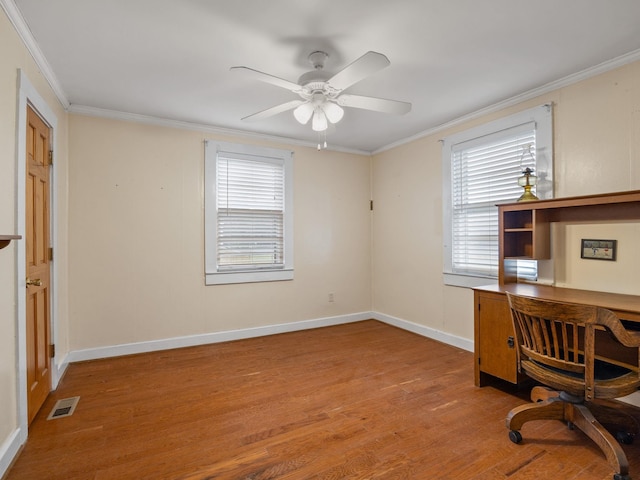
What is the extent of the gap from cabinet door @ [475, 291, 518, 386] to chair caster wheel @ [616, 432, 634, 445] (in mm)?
619

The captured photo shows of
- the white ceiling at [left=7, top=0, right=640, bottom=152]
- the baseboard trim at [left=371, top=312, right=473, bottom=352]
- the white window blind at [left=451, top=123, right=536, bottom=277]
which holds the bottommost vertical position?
the baseboard trim at [left=371, top=312, right=473, bottom=352]

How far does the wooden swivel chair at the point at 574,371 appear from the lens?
1.74 meters

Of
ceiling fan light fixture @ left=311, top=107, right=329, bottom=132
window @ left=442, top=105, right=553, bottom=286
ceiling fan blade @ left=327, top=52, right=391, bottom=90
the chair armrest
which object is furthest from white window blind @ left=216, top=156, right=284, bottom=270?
the chair armrest

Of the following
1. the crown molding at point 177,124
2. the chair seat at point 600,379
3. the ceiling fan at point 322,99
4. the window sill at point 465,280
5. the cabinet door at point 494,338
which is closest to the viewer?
the chair seat at point 600,379

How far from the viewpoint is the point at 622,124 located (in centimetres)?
246

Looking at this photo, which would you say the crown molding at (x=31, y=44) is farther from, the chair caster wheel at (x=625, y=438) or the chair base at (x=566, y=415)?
the chair caster wheel at (x=625, y=438)

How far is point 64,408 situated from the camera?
96.3 inches

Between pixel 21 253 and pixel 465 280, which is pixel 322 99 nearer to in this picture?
pixel 21 253

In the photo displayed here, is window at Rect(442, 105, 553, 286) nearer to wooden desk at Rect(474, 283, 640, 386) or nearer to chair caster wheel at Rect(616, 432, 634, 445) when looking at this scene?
wooden desk at Rect(474, 283, 640, 386)

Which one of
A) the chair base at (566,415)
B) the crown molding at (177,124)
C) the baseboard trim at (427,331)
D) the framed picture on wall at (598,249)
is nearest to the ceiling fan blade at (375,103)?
the framed picture on wall at (598,249)

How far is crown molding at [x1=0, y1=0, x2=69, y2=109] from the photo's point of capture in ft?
6.15

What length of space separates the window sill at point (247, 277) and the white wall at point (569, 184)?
1649 mm

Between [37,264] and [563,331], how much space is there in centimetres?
351

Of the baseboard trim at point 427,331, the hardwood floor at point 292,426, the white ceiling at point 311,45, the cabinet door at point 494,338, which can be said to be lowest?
the hardwood floor at point 292,426
